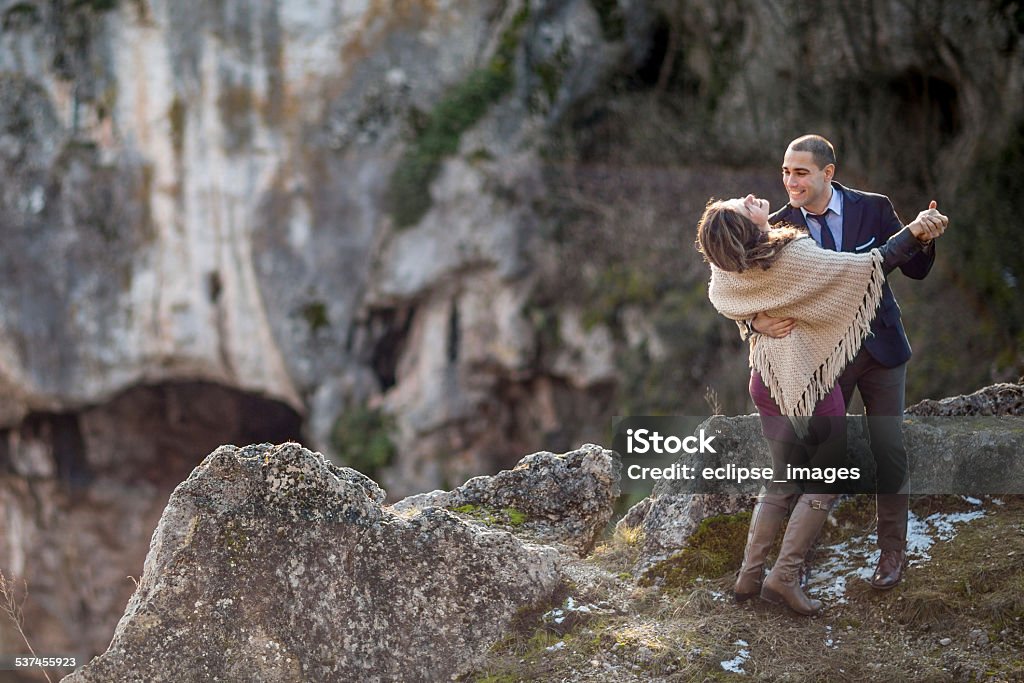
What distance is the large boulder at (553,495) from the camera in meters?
4.26

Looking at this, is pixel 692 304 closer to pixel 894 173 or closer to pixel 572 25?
pixel 894 173

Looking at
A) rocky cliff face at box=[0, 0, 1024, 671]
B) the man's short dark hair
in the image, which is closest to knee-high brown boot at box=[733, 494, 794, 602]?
the man's short dark hair

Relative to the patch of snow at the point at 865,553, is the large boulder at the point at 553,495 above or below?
above

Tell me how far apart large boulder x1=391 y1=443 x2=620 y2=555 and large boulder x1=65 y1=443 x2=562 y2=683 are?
0.69 metres

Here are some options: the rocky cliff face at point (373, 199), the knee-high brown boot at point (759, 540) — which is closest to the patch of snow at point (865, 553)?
the knee-high brown boot at point (759, 540)

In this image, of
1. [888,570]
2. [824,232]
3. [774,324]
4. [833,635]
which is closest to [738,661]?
[833,635]

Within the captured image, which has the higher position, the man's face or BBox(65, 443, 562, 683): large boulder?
the man's face

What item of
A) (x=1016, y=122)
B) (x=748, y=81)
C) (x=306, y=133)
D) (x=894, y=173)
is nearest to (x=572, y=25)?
(x=748, y=81)

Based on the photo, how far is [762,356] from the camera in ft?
11.8

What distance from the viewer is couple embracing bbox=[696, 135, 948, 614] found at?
3.44 m

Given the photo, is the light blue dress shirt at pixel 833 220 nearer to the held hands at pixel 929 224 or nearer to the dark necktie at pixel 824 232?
the dark necktie at pixel 824 232


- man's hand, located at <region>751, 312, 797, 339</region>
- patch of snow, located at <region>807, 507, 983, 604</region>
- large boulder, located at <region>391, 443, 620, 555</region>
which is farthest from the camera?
large boulder, located at <region>391, 443, 620, 555</region>

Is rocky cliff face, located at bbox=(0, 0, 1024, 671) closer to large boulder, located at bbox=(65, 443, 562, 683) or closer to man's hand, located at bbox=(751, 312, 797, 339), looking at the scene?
man's hand, located at bbox=(751, 312, 797, 339)

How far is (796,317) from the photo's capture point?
11.6 ft
